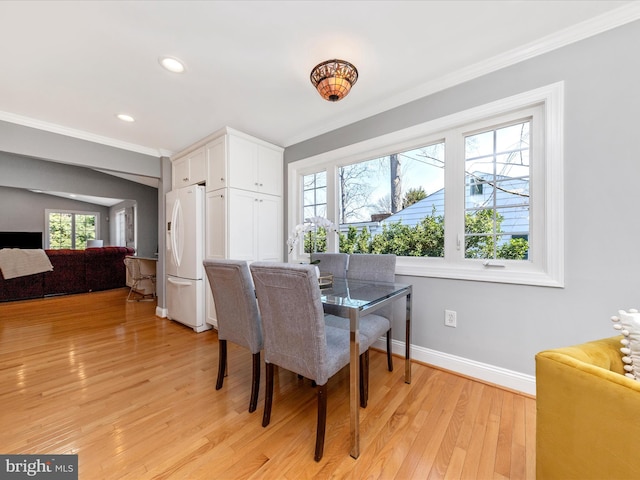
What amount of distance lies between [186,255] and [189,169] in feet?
3.70

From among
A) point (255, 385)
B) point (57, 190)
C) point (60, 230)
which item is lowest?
point (255, 385)

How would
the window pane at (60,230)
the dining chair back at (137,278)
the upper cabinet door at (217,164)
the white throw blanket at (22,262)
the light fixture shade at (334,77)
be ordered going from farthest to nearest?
the window pane at (60,230)
the dining chair back at (137,278)
the white throw blanket at (22,262)
the upper cabinet door at (217,164)
the light fixture shade at (334,77)

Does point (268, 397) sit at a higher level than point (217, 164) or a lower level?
lower

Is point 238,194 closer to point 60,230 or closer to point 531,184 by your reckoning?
point 531,184

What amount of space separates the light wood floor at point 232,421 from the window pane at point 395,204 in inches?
43.0

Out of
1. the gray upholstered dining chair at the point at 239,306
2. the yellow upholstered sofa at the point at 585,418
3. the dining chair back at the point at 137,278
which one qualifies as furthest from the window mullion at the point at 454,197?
the dining chair back at the point at 137,278

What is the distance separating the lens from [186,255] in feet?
10.3

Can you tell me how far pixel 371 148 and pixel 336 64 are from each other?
0.96 meters

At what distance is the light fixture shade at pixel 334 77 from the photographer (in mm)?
1706

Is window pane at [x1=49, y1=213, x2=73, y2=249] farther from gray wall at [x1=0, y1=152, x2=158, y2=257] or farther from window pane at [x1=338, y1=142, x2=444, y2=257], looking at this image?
window pane at [x1=338, y1=142, x2=444, y2=257]

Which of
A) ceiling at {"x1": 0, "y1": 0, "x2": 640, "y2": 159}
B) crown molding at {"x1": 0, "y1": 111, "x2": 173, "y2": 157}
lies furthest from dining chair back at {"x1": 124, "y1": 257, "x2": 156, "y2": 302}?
ceiling at {"x1": 0, "y1": 0, "x2": 640, "y2": 159}

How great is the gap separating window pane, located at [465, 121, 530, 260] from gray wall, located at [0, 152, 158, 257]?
670 centimetres

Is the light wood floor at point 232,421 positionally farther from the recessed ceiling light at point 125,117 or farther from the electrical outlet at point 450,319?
the recessed ceiling light at point 125,117

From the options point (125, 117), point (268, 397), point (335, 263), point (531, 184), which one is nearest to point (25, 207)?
point (125, 117)
